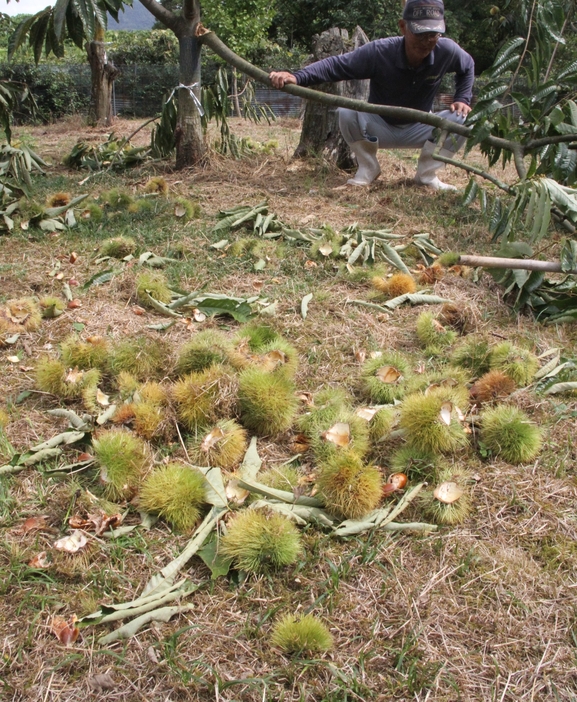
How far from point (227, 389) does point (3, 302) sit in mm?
1782

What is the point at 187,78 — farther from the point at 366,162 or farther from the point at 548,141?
the point at 548,141

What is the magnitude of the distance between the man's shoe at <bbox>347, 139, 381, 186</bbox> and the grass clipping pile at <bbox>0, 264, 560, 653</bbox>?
3.44m

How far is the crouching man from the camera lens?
469cm

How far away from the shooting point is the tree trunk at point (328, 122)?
6.18m

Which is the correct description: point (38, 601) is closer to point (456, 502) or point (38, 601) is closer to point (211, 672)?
point (211, 672)

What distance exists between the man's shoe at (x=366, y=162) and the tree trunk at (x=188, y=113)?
1.62m

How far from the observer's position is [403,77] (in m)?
5.14

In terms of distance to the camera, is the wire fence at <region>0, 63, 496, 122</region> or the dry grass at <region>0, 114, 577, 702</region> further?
the wire fence at <region>0, 63, 496, 122</region>

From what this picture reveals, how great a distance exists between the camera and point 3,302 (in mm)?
3135

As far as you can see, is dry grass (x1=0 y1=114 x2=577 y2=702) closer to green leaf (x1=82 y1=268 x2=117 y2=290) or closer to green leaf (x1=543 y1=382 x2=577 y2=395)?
green leaf (x1=543 y1=382 x2=577 y2=395)

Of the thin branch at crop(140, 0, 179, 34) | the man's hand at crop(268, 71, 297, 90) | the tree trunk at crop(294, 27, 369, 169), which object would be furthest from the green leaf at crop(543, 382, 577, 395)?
the thin branch at crop(140, 0, 179, 34)

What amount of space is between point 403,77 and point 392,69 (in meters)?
0.13

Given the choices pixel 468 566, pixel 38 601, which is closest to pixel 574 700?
pixel 468 566

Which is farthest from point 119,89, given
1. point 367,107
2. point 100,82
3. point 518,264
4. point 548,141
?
point 518,264
